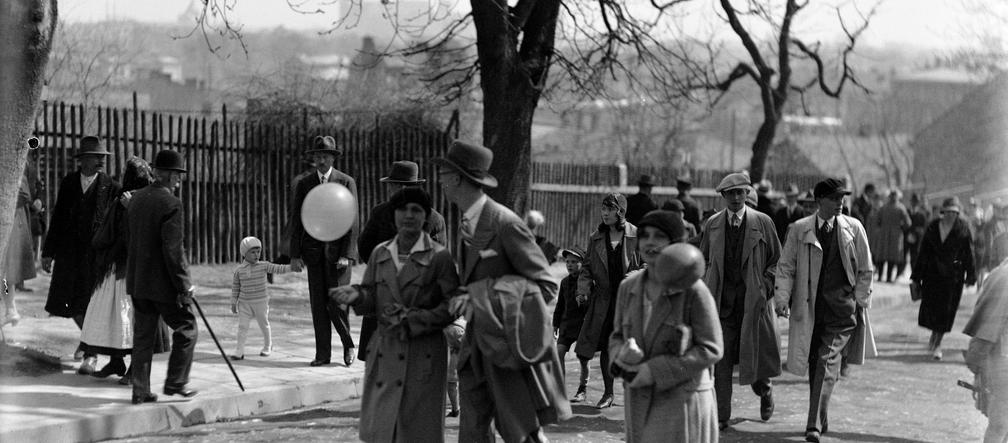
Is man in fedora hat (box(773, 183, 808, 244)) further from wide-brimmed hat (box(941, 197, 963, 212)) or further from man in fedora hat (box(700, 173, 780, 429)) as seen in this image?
man in fedora hat (box(700, 173, 780, 429))

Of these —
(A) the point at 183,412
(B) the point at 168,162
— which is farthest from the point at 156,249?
(A) the point at 183,412

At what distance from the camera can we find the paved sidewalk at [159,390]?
8156 millimetres

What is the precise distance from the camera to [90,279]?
1022cm

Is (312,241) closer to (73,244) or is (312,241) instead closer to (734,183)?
(73,244)

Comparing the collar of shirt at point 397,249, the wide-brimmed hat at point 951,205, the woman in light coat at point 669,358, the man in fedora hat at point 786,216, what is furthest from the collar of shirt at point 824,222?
the man in fedora hat at point 786,216

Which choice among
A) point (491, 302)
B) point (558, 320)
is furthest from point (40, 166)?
point (491, 302)

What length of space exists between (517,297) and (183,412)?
371 centimetres

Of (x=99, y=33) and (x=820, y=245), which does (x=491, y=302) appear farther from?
(x=99, y=33)

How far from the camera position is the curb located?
792 centimetres

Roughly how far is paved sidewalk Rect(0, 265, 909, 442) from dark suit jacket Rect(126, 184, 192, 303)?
81 cm

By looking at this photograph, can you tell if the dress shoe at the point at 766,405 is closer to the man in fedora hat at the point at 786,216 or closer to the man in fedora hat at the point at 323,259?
the man in fedora hat at the point at 323,259

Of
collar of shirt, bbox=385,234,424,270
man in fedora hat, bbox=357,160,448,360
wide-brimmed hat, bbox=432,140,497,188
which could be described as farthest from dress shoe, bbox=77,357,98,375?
wide-brimmed hat, bbox=432,140,497,188

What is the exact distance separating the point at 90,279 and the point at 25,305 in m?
4.13

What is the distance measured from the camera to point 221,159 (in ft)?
59.5
